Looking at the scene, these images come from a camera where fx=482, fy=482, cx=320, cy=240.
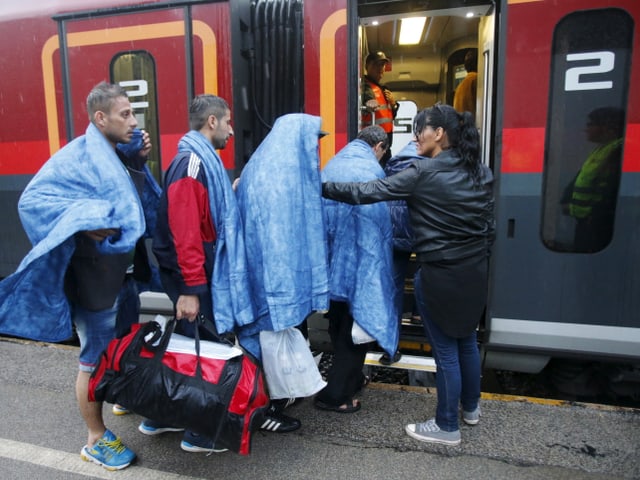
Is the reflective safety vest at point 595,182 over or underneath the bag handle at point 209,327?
over

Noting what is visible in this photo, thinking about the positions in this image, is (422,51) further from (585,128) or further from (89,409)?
(89,409)

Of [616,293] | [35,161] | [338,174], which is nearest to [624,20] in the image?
[616,293]

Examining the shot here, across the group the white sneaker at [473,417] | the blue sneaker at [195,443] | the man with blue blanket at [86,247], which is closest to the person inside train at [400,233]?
the white sneaker at [473,417]

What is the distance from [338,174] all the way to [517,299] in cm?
134

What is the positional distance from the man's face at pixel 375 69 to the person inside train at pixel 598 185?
7.41 feet

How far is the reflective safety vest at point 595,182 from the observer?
266 centimetres

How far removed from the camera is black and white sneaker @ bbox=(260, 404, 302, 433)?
2492 mm

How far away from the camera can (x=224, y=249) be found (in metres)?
2.14

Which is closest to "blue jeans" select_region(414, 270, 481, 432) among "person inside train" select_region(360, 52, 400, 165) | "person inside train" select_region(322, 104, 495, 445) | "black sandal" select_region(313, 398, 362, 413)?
"person inside train" select_region(322, 104, 495, 445)

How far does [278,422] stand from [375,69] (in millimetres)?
3324

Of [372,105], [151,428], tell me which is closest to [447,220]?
[151,428]

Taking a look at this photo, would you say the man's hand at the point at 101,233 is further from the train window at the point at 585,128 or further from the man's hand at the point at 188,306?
the train window at the point at 585,128

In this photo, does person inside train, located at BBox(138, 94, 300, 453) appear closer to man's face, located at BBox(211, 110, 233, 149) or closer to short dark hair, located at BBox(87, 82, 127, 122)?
man's face, located at BBox(211, 110, 233, 149)

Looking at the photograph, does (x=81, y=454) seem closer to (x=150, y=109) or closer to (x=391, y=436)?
(x=391, y=436)
